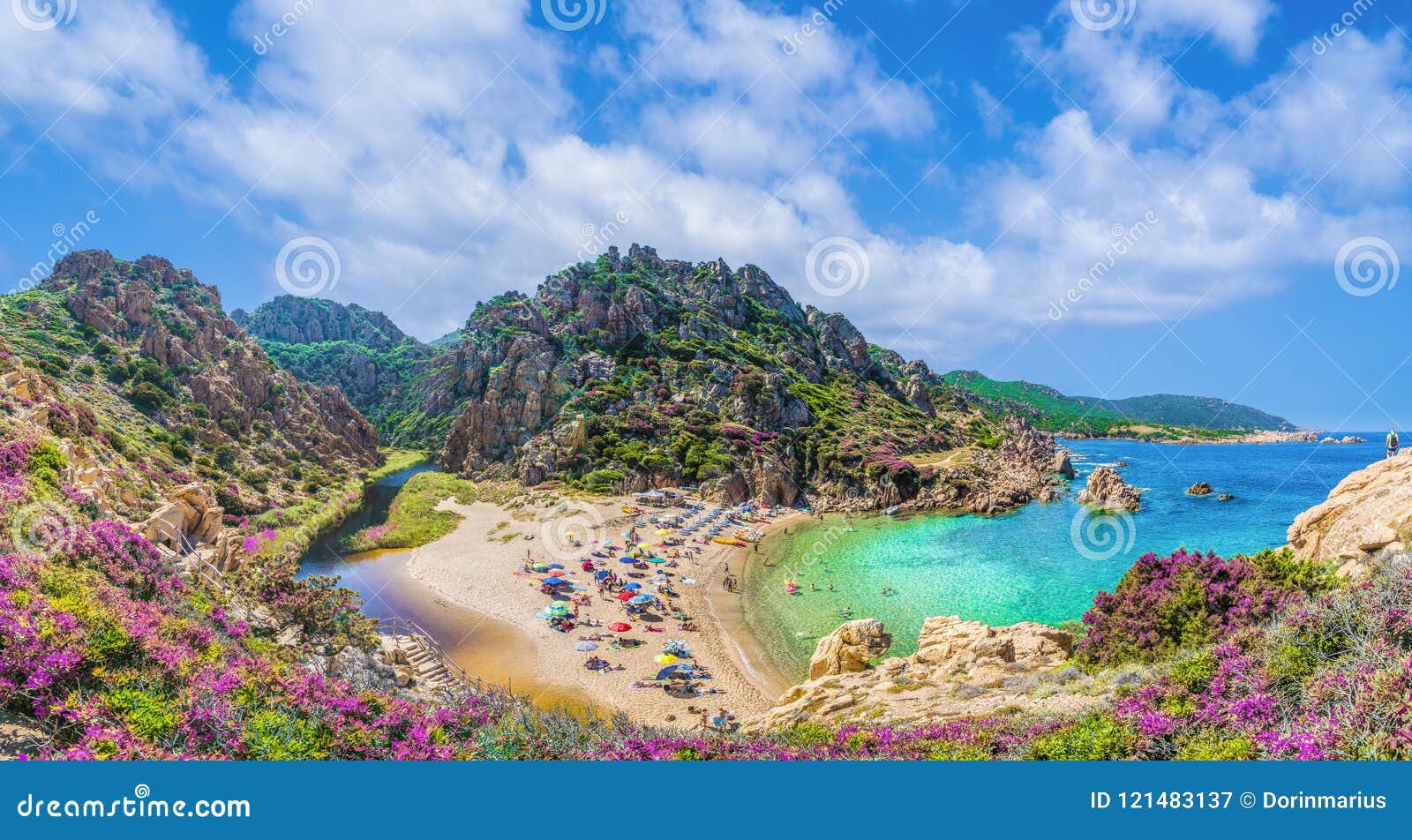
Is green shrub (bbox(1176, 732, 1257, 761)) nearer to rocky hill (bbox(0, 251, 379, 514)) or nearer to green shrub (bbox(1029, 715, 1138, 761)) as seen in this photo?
green shrub (bbox(1029, 715, 1138, 761))

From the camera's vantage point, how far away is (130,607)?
10.5m

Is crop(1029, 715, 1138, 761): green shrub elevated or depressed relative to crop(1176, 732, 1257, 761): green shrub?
depressed

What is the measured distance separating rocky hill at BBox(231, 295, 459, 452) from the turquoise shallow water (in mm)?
73856

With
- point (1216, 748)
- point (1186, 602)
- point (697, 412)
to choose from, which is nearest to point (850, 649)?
point (1186, 602)

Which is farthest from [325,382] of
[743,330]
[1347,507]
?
[1347,507]

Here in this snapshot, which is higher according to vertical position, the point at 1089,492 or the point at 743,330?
the point at 743,330

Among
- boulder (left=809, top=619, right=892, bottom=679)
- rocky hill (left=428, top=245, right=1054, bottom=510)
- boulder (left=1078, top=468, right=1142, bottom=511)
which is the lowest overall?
boulder (left=809, top=619, right=892, bottom=679)

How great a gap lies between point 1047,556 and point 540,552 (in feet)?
117

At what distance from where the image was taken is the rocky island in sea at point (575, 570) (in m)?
8.32

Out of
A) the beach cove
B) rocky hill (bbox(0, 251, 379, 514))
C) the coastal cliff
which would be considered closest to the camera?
the coastal cliff

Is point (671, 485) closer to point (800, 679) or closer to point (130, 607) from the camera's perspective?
point (800, 679)

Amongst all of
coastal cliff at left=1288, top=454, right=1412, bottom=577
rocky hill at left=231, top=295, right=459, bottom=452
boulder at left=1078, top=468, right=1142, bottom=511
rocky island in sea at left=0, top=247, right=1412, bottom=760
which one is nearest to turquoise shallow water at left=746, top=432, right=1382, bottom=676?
boulder at left=1078, top=468, right=1142, bottom=511

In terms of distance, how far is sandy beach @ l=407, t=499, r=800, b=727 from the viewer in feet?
71.5

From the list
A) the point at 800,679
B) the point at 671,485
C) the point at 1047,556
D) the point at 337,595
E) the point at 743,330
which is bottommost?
the point at 800,679
